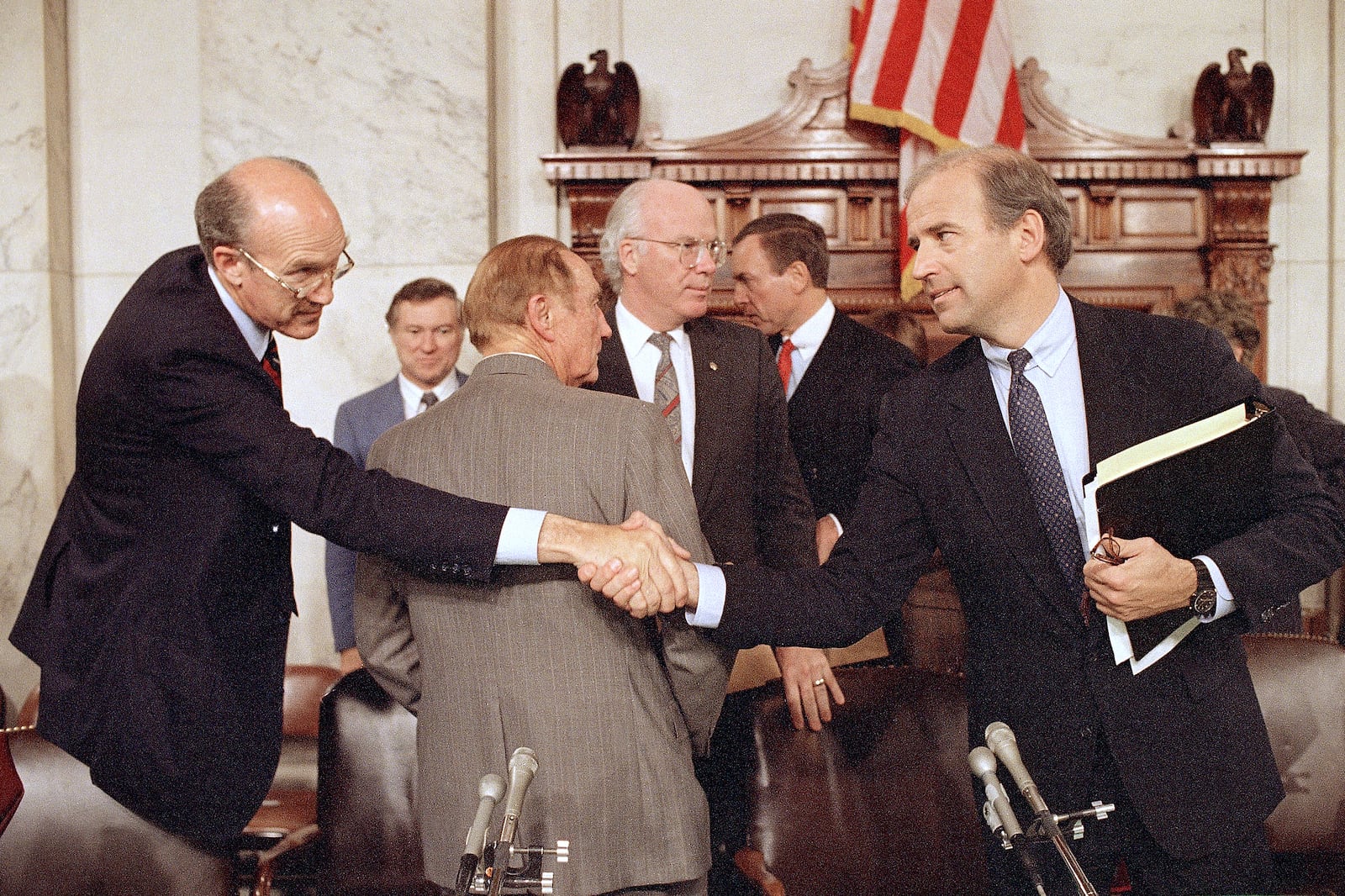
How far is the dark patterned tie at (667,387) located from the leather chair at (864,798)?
775mm

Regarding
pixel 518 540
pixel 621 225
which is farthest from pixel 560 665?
pixel 621 225

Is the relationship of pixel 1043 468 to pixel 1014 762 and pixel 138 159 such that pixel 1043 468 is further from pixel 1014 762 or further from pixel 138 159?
pixel 138 159

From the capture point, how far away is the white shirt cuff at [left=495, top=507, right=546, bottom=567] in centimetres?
194

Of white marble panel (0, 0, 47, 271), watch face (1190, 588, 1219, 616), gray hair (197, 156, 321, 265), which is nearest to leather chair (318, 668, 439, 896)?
gray hair (197, 156, 321, 265)

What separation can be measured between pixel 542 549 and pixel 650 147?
12.6 ft

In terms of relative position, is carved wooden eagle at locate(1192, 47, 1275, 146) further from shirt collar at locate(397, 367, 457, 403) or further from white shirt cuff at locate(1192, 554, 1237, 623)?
white shirt cuff at locate(1192, 554, 1237, 623)

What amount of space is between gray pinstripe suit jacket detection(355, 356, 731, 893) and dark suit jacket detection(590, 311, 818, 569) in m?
1.09

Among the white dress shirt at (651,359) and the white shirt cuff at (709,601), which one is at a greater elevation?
the white dress shirt at (651,359)

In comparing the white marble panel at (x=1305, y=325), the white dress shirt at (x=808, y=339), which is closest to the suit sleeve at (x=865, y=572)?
the white dress shirt at (x=808, y=339)

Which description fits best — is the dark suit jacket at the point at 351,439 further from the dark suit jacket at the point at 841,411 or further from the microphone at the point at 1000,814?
the microphone at the point at 1000,814

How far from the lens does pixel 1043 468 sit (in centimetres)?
216

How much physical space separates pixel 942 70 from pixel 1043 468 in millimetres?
3582

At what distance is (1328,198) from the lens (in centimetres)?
556

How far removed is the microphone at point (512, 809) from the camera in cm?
147
